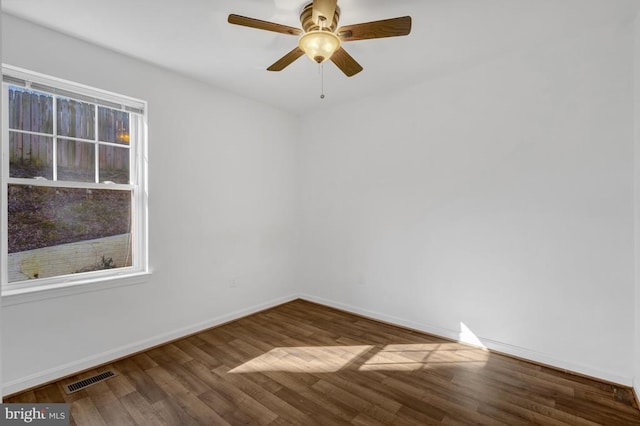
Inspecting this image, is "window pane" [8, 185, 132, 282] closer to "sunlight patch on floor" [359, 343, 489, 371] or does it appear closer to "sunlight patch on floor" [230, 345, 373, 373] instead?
"sunlight patch on floor" [230, 345, 373, 373]

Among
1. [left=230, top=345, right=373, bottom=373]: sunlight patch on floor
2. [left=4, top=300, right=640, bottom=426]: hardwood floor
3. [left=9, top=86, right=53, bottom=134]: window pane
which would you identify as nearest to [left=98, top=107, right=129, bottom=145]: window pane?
[left=9, top=86, right=53, bottom=134]: window pane

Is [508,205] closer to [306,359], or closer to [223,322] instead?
[306,359]

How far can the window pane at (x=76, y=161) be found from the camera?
2896 mm

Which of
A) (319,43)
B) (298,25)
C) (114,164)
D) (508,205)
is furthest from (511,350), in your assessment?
(114,164)

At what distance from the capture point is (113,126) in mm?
3201

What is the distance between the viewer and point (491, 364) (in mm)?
3020

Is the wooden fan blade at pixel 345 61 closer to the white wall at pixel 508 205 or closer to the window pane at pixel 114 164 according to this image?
the white wall at pixel 508 205

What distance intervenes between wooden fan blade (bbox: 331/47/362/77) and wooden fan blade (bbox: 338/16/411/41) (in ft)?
0.47

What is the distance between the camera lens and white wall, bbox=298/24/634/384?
2.75 m

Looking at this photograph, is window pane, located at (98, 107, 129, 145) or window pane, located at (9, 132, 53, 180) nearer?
window pane, located at (9, 132, 53, 180)

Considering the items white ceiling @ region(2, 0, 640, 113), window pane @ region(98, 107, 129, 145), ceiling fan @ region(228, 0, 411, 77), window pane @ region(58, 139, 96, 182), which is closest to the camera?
ceiling fan @ region(228, 0, 411, 77)

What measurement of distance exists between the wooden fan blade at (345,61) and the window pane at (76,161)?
7.30 feet

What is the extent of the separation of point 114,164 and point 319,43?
2192 mm

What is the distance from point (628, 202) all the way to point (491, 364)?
168 cm
